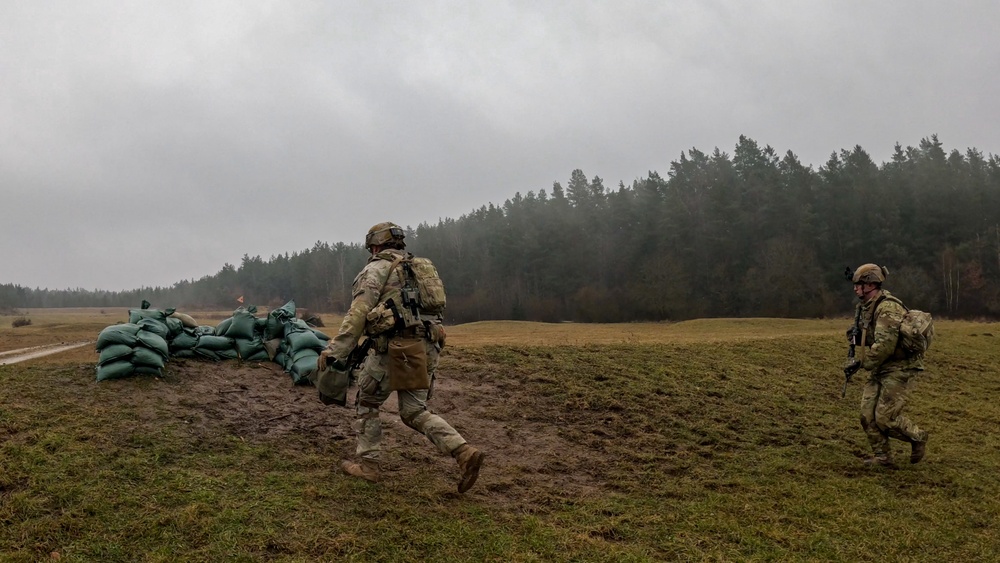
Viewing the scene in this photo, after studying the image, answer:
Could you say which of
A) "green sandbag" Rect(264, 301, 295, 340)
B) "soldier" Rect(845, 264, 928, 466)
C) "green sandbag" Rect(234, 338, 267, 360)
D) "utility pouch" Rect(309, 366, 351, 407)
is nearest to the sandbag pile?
"green sandbag" Rect(234, 338, 267, 360)

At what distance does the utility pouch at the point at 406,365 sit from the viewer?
17.7 feet

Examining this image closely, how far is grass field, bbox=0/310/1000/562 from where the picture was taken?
14.4 ft

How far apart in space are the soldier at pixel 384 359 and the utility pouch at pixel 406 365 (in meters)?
0.01

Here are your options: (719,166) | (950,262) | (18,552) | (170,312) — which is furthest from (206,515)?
(719,166)

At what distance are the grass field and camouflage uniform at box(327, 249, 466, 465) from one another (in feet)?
1.57

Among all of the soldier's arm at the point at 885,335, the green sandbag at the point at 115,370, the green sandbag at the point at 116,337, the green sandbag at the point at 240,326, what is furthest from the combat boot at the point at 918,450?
the green sandbag at the point at 116,337

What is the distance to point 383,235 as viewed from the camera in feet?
19.6

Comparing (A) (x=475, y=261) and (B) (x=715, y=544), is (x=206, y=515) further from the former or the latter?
(A) (x=475, y=261)

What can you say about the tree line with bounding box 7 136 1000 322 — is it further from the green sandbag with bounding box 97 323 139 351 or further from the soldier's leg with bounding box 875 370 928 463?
the green sandbag with bounding box 97 323 139 351

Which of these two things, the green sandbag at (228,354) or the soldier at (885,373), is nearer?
the soldier at (885,373)

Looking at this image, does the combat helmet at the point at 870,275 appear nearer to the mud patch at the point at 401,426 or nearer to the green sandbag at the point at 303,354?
the mud patch at the point at 401,426

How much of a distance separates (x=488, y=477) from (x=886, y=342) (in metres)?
4.67

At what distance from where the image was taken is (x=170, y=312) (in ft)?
30.1

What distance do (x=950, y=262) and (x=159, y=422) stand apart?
56.1 meters
